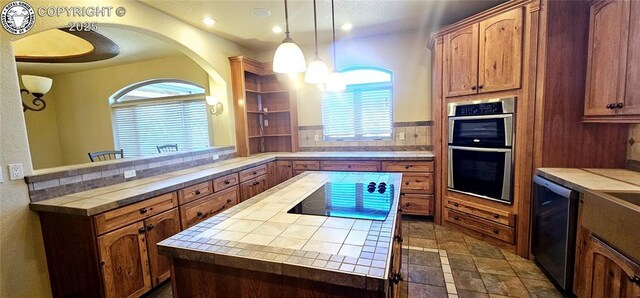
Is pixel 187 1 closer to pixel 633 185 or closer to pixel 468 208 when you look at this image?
pixel 468 208

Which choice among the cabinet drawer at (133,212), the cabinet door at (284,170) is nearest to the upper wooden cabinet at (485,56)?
the cabinet door at (284,170)

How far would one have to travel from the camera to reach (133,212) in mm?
2006

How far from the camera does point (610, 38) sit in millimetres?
1995

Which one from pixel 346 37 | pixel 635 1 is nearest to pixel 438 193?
pixel 635 1

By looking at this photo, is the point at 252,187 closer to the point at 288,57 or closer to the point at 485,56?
the point at 288,57

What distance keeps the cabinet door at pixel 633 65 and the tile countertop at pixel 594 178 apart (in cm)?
47

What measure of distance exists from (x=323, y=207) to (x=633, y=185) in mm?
2008

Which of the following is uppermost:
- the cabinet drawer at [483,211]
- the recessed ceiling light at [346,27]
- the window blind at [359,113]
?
the recessed ceiling light at [346,27]

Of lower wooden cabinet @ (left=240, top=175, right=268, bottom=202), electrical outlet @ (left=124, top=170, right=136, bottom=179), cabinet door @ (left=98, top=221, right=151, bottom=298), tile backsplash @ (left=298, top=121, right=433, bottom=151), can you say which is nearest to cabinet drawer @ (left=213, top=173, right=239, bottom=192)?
lower wooden cabinet @ (left=240, top=175, right=268, bottom=202)

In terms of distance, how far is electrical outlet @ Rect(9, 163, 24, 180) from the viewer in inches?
71.3

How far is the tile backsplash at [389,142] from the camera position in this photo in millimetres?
3928

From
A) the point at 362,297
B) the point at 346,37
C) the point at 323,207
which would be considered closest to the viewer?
the point at 362,297

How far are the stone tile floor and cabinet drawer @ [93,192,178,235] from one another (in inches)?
27.2

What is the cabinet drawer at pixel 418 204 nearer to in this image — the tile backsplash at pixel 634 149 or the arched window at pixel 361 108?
the arched window at pixel 361 108
